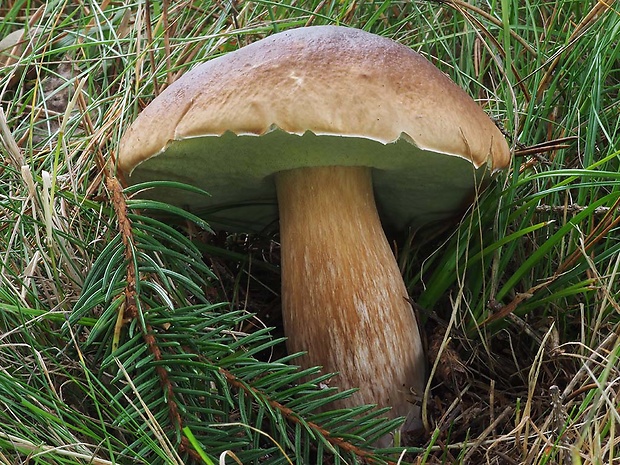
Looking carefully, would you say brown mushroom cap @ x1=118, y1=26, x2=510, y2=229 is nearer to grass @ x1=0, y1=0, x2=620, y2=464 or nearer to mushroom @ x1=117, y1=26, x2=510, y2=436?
mushroom @ x1=117, y1=26, x2=510, y2=436

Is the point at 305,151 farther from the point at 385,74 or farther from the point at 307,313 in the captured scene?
the point at 307,313

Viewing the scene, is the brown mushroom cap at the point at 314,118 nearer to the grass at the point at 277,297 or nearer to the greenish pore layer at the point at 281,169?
the greenish pore layer at the point at 281,169

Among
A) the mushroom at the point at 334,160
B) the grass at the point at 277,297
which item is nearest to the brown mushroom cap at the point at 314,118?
the mushroom at the point at 334,160

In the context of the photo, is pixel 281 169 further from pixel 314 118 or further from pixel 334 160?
pixel 314 118

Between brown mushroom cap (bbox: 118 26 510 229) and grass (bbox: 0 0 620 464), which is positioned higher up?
brown mushroom cap (bbox: 118 26 510 229)

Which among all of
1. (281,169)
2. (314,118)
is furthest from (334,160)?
(314,118)

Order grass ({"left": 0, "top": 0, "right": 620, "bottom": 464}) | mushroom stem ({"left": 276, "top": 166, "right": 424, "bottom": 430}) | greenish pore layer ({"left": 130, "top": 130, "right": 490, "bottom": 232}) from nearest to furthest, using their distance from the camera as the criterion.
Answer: grass ({"left": 0, "top": 0, "right": 620, "bottom": 464})
greenish pore layer ({"left": 130, "top": 130, "right": 490, "bottom": 232})
mushroom stem ({"left": 276, "top": 166, "right": 424, "bottom": 430})

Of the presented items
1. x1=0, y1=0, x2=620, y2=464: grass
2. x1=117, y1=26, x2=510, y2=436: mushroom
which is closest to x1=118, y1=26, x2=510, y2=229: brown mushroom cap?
x1=117, y1=26, x2=510, y2=436: mushroom
